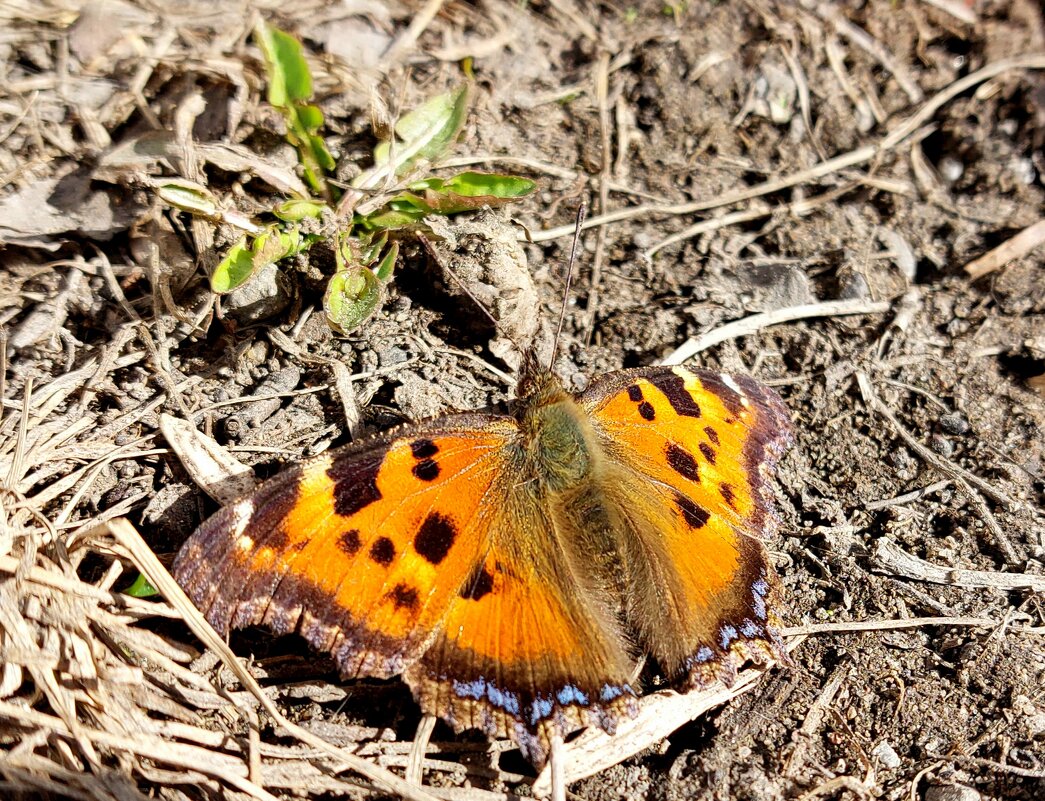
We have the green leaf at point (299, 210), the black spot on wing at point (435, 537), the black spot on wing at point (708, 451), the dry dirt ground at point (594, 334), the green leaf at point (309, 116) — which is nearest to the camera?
the black spot on wing at point (435, 537)

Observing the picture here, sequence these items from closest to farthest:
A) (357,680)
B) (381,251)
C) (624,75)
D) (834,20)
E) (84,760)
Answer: (84,760)
(357,680)
(381,251)
(624,75)
(834,20)

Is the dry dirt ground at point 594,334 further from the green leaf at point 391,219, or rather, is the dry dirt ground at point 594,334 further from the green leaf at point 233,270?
the green leaf at point 233,270

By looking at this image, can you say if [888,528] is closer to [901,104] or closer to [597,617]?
[597,617]

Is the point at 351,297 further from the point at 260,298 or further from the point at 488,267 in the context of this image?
the point at 488,267

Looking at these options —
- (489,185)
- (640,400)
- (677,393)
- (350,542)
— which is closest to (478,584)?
(350,542)

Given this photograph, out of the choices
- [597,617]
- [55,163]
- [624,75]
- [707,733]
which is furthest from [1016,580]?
[55,163]

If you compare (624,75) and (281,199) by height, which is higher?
(624,75)

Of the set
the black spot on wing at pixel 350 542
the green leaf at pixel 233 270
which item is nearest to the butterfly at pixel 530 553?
the black spot on wing at pixel 350 542

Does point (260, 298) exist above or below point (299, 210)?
below
